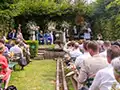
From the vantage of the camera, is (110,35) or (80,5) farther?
(80,5)

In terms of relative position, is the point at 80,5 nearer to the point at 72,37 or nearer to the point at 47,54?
the point at 72,37

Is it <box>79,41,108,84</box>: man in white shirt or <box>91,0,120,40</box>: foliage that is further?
<box>91,0,120,40</box>: foliage

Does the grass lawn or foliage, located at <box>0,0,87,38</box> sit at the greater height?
foliage, located at <box>0,0,87,38</box>

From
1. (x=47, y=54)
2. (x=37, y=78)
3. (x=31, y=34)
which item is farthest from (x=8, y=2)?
(x=37, y=78)

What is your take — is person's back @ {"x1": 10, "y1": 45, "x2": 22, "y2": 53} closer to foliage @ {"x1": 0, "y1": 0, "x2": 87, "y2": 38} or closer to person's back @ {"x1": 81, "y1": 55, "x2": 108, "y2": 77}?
person's back @ {"x1": 81, "y1": 55, "x2": 108, "y2": 77}

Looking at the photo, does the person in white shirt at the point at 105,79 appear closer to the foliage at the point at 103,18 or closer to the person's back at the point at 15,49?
the person's back at the point at 15,49

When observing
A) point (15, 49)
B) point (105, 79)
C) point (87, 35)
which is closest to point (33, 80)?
point (15, 49)

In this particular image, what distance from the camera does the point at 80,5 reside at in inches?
1192

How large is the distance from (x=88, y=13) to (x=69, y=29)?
2308 millimetres

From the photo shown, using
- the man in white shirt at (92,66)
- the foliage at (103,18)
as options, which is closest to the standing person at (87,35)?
the foliage at (103,18)

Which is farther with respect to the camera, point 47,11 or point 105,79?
point 47,11

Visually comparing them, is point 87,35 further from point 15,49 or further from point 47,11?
point 15,49

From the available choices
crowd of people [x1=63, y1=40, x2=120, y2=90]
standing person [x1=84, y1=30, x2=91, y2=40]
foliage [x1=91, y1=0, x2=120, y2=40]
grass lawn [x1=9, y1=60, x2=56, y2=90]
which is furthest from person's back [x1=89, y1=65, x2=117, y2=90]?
foliage [x1=91, y1=0, x2=120, y2=40]

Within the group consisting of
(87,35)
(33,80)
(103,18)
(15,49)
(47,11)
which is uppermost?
(47,11)
